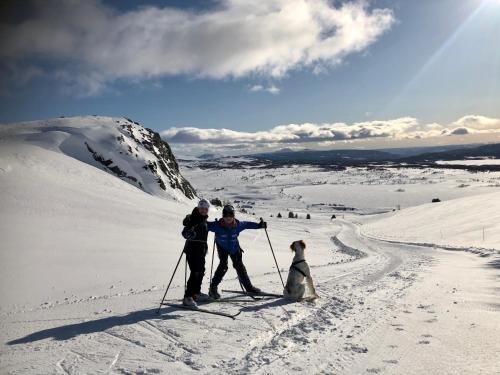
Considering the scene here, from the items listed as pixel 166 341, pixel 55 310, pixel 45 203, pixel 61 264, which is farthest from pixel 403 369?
pixel 45 203

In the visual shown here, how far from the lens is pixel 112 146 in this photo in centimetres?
3575

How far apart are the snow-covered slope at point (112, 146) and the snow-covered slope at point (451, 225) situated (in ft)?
61.6

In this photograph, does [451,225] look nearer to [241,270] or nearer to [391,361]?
[241,270]

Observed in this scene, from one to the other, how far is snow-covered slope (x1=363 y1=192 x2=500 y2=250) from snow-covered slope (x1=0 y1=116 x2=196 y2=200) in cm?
1876

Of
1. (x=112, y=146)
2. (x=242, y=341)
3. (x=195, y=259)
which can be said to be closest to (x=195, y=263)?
(x=195, y=259)

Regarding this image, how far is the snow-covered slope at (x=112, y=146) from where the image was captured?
1293 inches

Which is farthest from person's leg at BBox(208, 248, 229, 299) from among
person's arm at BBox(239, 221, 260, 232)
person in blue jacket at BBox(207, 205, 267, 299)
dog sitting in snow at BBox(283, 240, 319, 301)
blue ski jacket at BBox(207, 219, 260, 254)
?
dog sitting in snow at BBox(283, 240, 319, 301)

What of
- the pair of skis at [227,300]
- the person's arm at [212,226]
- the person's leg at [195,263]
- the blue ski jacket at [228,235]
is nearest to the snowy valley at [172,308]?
the pair of skis at [227,300]

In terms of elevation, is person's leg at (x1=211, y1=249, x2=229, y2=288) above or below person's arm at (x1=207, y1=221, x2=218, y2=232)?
below

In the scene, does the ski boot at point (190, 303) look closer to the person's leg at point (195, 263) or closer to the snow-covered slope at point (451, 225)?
the person's leg at point (195, 263)

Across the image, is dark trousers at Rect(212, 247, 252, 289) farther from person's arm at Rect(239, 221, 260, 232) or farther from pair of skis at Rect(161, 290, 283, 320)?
person's arm at Rect(239, 221, 260, 232)

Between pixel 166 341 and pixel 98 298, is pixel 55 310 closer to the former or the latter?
pixel 98 298

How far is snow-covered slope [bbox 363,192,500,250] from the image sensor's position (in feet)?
76.7

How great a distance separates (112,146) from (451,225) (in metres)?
28.8
